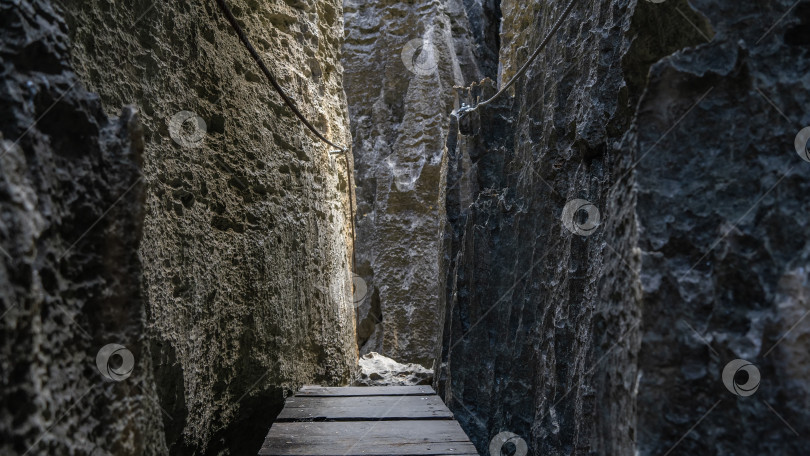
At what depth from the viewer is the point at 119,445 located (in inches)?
34.3

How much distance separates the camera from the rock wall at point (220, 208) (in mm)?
1424

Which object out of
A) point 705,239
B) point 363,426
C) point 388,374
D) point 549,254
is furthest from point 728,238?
point 388,374

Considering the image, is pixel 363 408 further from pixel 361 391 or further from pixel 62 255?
pixel 62 255

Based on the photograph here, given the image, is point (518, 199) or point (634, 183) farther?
point (518, 199)

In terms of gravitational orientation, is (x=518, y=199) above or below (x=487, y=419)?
above

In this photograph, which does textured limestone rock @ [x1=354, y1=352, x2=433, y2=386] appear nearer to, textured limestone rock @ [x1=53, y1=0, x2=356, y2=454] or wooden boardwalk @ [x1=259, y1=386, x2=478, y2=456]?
textured limestone rock @ [x1=53, y1=0, x2=356, y2=454]

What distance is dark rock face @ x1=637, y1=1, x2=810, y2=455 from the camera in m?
0.76

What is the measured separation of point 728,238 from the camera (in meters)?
0.80

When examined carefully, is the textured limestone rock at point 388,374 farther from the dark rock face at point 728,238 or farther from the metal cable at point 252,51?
the dark rock face at point 728,238

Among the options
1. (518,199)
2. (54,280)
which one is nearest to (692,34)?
(54,280)

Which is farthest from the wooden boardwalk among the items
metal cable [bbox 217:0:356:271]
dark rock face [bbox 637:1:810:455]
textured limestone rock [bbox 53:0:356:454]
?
metal cable [bbox 217:0:356:271]

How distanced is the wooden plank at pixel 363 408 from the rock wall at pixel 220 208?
0.16m

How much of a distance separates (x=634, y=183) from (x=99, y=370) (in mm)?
879

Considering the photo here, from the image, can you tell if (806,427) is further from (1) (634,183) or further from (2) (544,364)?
(2) (544,364)
